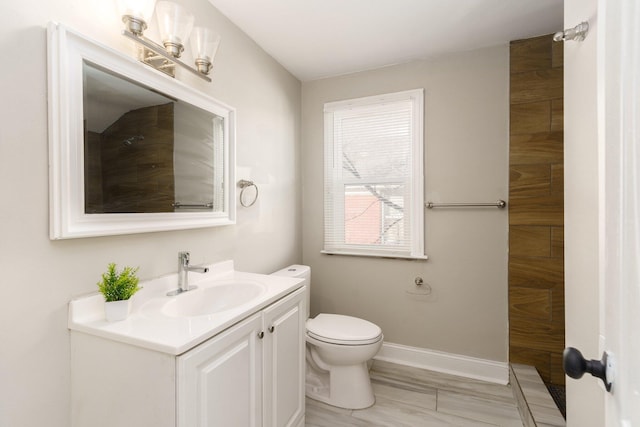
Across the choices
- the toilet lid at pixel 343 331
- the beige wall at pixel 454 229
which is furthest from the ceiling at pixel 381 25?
the toilet lid at pixel 343 331

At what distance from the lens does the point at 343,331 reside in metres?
1.87

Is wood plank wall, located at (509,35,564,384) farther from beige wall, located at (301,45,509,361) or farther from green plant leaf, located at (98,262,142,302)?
green plant leaf, located at (98,262,142,302)

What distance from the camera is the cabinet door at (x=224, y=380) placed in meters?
0.87

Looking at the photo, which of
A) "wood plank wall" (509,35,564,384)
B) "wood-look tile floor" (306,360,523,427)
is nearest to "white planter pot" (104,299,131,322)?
"wood-look tile floor" (306,360,523,427)

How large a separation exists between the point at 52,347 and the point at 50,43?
1006 millimetres

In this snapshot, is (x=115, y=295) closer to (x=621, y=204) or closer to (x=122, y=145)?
(x=122, y=145)

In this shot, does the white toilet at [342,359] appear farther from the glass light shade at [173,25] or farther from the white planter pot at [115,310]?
the glass light shade at [173,25]

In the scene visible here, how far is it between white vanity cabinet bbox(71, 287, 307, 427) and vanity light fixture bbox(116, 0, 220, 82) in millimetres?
1127

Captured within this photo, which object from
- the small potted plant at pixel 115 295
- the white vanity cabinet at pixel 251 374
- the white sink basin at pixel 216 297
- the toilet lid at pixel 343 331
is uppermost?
the small potted plant at pixel 115 295

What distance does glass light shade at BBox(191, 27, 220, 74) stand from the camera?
1.43m

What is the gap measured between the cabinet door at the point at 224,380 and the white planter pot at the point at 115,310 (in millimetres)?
341

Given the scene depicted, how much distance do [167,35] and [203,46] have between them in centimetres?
19

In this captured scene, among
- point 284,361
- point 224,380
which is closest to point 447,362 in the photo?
point 284,361

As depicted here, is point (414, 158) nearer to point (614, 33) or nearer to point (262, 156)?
point (262, 156)
